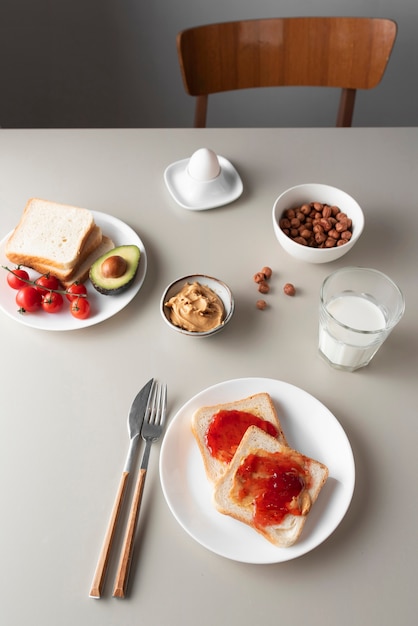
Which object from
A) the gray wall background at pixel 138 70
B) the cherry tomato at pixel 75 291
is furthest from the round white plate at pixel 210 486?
the gray wall background at pixel 138 70

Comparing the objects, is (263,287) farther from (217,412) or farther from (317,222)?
(217,412)

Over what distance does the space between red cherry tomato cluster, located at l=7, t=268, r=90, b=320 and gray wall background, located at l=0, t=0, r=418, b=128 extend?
4.63ft

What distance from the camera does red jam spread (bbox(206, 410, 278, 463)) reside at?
3.19 ft

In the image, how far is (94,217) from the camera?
1351 millimetres

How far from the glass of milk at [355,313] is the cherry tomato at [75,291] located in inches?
20.8

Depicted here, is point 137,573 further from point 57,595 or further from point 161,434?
point 161,434

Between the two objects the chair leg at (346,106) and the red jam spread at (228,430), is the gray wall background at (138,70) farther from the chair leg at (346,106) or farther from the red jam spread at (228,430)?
the red jam spread at (228,430)

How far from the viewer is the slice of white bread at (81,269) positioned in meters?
1.23

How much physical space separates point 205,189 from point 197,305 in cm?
40

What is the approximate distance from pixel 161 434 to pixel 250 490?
0.69 feet

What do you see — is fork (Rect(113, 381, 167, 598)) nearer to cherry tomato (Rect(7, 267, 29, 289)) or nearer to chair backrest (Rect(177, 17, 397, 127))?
cherry tomato (Rect(7, 267, 29, 289))

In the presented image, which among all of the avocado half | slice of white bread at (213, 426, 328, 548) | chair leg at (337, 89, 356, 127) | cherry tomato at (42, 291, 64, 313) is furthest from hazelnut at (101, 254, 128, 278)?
chair leg at (337, 89, 356, 127)

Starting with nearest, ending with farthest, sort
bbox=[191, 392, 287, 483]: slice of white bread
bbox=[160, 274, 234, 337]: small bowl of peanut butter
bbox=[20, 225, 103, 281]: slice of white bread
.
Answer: bbox=[191, 392, 287, 483]: slice of white bread < bbox=[160, 274, 234, 337]: small bowl of peanut butter < bbox=[20, 225, 103, 281]: slice of white bread

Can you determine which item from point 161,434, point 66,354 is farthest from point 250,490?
point 66,354
